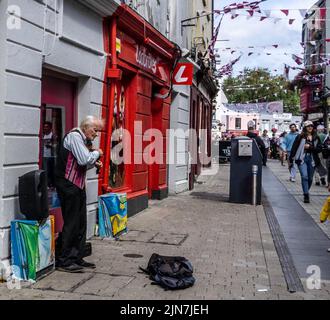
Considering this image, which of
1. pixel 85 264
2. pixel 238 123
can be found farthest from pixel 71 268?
pixel 238 123

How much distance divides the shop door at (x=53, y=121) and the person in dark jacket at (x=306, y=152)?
6289 mm

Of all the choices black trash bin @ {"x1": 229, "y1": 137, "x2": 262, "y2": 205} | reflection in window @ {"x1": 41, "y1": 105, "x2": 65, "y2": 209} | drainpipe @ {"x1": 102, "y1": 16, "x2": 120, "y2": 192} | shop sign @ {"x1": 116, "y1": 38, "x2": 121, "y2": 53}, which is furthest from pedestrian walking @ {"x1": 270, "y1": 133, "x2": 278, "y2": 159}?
reflection in window @ {"x1": 41, "y1": 105, "x2": 65, "y2": 209}

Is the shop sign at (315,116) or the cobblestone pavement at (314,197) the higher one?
the shop sign at (315,116)

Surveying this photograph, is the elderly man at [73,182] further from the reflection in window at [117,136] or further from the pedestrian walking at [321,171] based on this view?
the pedestrian walking at [321,171]

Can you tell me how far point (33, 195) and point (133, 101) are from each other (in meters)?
4.95

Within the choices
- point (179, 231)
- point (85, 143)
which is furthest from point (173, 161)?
point (85, 143)

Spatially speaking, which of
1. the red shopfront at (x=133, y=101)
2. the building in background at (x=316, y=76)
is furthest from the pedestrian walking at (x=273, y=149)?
the red shopfront at (x=133, y=101)

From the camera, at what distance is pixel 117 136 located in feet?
31.4

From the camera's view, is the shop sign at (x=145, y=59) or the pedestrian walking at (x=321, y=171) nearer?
the shop sign at (x=145, y=59)

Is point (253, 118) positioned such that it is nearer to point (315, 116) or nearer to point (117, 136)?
point (315, 116)

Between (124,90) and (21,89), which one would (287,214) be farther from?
(21,89)

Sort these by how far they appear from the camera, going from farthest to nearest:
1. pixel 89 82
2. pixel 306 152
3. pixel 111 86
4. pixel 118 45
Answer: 1. pixel 306 152
2. pixel 118 45
3. pixel 111 86
4. pixel 89 82

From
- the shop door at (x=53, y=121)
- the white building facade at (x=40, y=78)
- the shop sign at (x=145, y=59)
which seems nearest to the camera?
the white building facade at (x=40, y=78)

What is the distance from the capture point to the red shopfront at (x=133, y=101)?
8469 millimetres
